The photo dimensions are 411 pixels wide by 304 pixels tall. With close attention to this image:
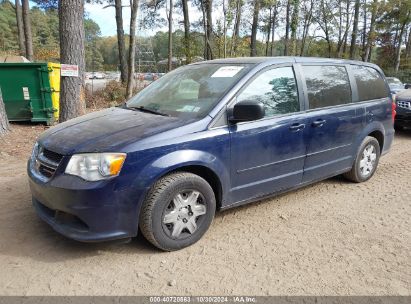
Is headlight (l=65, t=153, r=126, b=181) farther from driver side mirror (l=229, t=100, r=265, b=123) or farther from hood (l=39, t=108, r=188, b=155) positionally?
driver side mirror (l=229, t=100, r=265, b=123)

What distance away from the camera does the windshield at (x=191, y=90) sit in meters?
3.55

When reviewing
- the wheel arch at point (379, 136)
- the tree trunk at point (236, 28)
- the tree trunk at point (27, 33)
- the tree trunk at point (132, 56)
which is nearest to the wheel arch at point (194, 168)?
the wheel arch at point (379, 136)

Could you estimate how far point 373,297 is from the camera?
2.67 m

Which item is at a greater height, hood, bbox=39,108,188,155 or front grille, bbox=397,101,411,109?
hood, bbox=39,108,188,155

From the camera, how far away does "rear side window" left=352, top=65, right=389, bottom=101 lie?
→ 4.98 m

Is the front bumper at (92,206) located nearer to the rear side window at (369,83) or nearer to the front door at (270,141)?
the front door at (270,141)

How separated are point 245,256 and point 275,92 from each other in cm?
177

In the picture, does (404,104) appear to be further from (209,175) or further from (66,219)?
(66,219)

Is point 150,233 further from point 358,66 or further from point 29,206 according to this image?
point 358,66

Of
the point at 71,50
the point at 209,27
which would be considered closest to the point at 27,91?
the point at 71,50

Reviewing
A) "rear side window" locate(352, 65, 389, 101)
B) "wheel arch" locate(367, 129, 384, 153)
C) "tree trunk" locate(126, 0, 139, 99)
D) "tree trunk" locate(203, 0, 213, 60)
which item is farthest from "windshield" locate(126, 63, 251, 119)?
"tree trunk" locate(203, 0, 213, 60)

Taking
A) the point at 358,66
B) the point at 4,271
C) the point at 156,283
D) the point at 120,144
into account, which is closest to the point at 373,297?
the point at 156,283

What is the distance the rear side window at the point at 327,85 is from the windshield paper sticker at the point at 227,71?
0.92m

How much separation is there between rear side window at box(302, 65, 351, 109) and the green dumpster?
21.3ft
